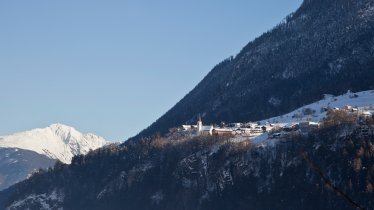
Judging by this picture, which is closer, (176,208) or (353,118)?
(353,118)

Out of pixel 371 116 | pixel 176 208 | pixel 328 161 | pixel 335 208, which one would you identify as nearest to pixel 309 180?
pixel 328 161

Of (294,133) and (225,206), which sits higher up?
(294,133)

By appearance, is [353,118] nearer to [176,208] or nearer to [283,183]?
[283,183]

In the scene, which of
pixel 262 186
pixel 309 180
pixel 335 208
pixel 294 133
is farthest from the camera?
pixel 294 133

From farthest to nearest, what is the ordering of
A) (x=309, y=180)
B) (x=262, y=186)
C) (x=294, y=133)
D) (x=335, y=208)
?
(x=294, y=133)
(x=262, y=186)
(x=309, y=180)
(x=335, y=208)

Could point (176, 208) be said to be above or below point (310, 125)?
below

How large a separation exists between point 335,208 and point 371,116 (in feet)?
153

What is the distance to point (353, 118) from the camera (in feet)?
613

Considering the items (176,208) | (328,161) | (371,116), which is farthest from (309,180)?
(176,208)

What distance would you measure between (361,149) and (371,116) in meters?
21.6

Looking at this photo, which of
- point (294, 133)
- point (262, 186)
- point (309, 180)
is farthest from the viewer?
point (294, 133)

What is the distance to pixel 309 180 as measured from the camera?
167500 mm

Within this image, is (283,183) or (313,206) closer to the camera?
(313,206)

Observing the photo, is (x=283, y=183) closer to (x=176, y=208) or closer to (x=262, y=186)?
(x=262, y=186)
